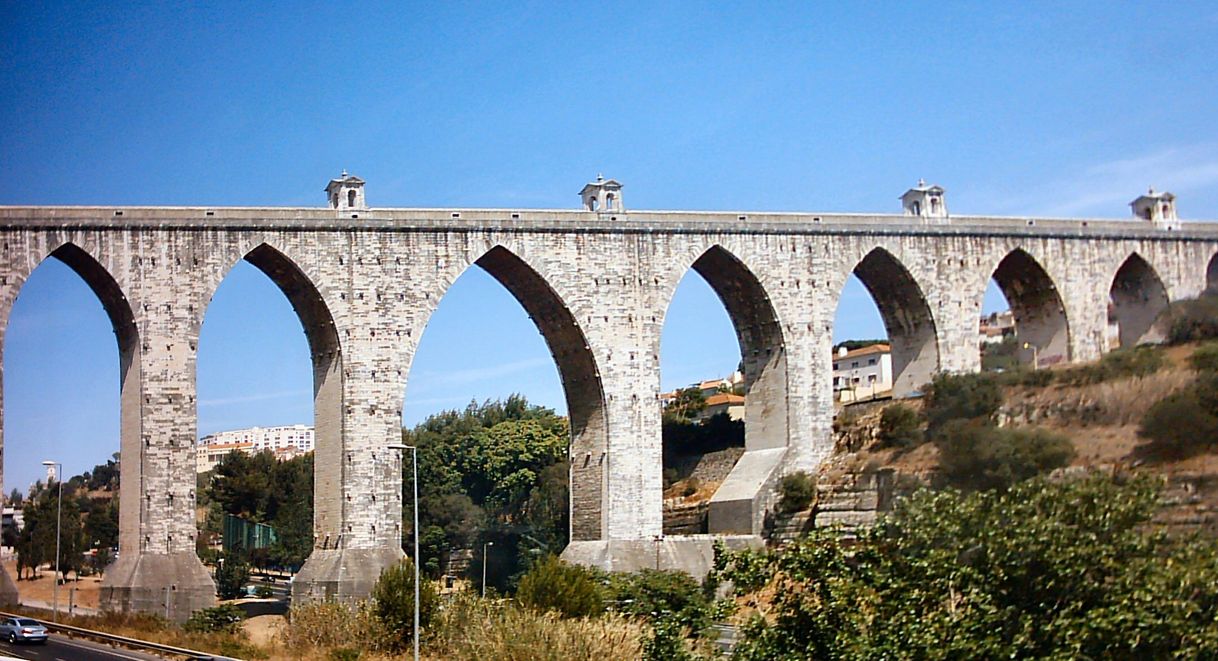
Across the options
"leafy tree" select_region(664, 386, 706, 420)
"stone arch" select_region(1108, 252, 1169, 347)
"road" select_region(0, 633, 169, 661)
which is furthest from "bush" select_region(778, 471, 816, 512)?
"leafy tree" select_region(664, 386, 706, 420)

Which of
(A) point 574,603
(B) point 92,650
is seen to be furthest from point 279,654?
(A) point 574,603

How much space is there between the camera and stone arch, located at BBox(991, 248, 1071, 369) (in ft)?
167

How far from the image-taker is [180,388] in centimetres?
4194

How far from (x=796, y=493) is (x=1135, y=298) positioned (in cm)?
1695

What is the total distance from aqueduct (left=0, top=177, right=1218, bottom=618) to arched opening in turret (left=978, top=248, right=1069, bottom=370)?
97mm

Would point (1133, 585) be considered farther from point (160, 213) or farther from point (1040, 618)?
point (160, 213)

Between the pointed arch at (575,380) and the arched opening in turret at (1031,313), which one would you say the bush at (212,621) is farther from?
the arched opening in turret at (1031,313)

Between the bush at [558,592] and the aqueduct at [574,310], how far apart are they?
10.3m

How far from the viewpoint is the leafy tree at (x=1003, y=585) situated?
19156 mm

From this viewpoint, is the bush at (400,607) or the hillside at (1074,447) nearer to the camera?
the bush at (400,607)

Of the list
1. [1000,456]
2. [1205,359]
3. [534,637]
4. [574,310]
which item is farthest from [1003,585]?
[574,310]

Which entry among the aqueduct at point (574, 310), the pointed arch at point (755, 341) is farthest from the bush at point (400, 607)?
the pointed arch at point (755, 341)

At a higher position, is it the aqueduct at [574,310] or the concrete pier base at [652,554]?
the aqueduct at [574,310]

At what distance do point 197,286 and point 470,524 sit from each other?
27.0m
